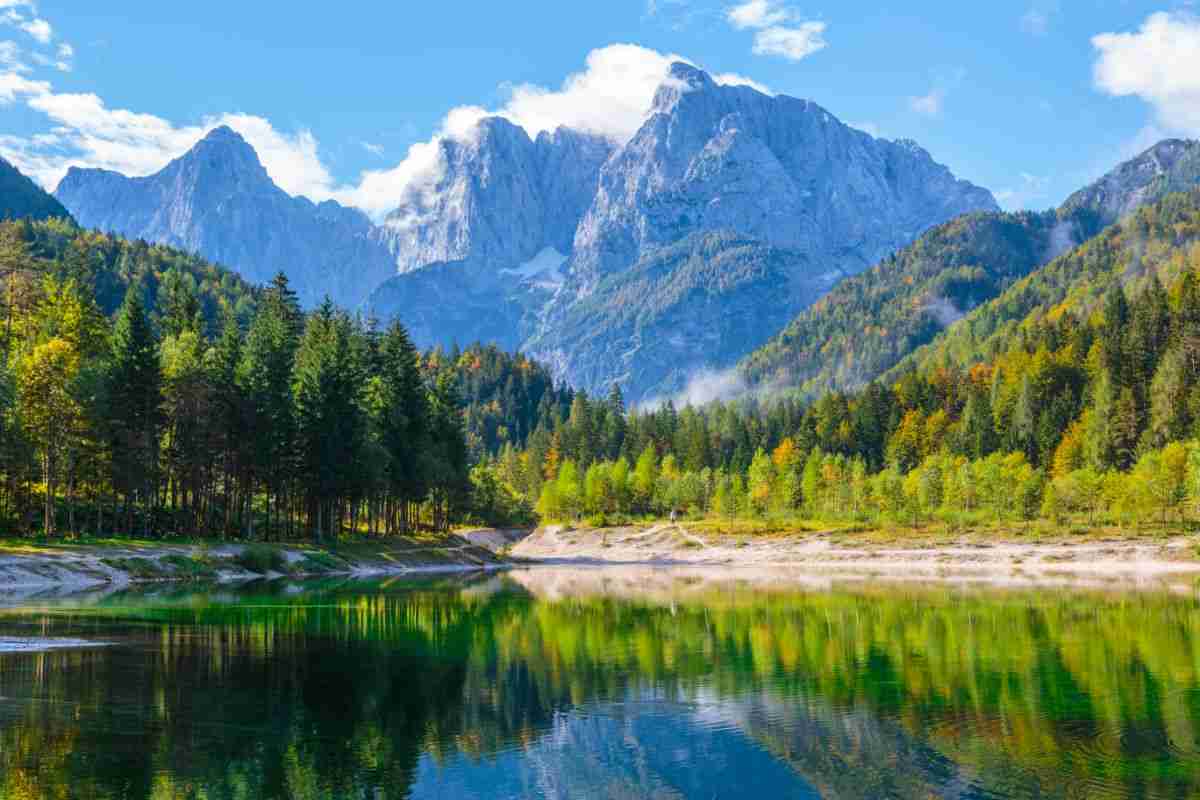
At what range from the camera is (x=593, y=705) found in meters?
31.0

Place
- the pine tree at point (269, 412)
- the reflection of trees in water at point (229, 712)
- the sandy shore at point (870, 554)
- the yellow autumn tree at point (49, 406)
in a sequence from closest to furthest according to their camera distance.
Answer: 1. the reflection of trees in water at point (229, 712)
2. the yellow autumn tree at point (49, 406)
3. the pine tree at point (269, 412)
4. the sandy shore at point (870, 554)

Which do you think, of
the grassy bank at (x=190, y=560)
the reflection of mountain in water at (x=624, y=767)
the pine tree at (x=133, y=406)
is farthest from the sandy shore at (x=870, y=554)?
the reflection of mountain in water at (x=624, y=767)

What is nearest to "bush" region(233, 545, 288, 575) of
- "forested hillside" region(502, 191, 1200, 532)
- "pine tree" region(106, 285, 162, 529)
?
"pine tree" region(106, 285, 162, 529)

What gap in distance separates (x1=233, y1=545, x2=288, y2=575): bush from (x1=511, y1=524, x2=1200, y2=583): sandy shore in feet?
177

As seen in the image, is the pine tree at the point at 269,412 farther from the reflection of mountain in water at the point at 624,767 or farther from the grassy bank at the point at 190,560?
the reflection of mountain in water at the point at 624,767

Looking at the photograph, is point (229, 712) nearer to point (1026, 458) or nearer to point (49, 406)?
point (49, 406)

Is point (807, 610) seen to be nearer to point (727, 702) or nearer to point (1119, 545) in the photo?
point (727, 702)

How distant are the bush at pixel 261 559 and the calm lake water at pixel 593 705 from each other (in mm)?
25409

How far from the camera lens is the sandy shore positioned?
104m

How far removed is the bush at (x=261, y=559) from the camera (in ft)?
270

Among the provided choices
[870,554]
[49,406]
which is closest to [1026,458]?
[870,554]

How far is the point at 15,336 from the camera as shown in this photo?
3952 inches

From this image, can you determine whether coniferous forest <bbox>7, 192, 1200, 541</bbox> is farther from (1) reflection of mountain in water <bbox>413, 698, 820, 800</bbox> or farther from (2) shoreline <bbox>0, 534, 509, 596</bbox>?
(1) reflection of mountain in water <bbox>413, 698, 820, 800</bbox>

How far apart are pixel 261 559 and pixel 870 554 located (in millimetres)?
74142
